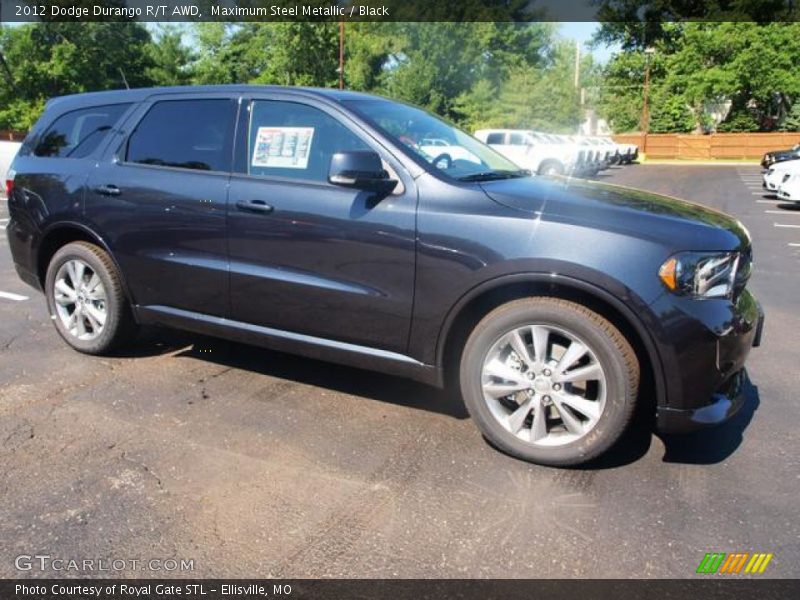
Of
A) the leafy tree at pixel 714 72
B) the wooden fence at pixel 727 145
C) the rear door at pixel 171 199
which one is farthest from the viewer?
the leafy tree at pixel 714 72

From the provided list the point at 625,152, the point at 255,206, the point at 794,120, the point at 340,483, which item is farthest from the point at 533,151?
the point at 794,120

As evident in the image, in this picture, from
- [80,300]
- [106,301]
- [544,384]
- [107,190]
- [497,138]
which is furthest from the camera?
[497,138]

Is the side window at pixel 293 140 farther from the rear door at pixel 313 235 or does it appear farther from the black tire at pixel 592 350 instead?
the black tire at pixel 592 350

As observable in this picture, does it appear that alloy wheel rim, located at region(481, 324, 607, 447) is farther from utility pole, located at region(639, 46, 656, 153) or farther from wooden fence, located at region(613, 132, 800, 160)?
utility pole, located at region(639, 46, 656, 153)

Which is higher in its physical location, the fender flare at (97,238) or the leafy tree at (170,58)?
the leafy tree at (170,58)

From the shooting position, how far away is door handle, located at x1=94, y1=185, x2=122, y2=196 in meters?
4.41

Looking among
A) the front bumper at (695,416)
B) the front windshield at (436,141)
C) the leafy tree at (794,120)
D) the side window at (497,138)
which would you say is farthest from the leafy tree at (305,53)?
the front bumper at (695,416)

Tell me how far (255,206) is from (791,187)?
45.7 feet

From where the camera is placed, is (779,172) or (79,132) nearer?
(79,132)

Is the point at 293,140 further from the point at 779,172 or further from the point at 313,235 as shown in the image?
the point at 779,172

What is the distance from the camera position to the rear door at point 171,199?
4078mm

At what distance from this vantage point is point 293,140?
155 inches

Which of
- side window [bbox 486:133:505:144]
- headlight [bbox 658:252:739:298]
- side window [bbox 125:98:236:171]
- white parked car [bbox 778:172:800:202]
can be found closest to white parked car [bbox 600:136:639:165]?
side window [bbox 486:133:505:144]

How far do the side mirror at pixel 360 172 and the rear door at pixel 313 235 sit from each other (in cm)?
6
